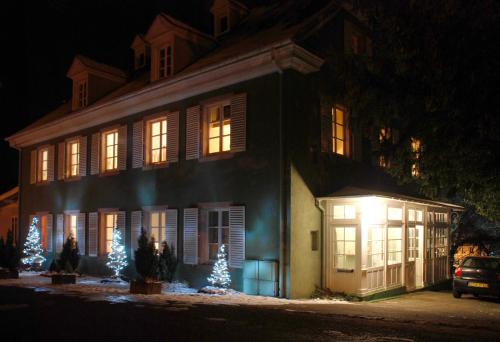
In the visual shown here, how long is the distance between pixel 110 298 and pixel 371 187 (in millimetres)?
8783

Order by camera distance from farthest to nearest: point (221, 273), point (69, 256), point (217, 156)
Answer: point (69, 256) < point (217, 156) < point (221, 273)

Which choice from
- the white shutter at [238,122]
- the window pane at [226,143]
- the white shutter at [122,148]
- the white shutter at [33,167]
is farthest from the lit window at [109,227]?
the white shutter at [238,122]

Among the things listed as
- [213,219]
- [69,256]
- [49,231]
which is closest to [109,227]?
[69,256]

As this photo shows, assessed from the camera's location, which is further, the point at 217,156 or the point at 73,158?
the point at 73,158

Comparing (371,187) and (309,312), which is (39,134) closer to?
(371,187)

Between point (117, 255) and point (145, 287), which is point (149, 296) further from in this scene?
point (117, 255)

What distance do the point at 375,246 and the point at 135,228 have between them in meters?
7.94

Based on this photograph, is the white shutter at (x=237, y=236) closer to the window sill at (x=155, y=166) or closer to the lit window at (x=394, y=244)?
the window sill at (x=155, y=166)

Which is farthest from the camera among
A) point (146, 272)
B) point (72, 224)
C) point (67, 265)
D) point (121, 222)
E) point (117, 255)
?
point (72, 224)

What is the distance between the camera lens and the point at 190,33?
17672mm

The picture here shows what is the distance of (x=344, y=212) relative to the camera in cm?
1481

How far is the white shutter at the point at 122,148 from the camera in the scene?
18.9 m

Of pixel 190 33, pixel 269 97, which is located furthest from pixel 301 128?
pixel 190 33

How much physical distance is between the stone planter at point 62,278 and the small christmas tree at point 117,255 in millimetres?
1984
